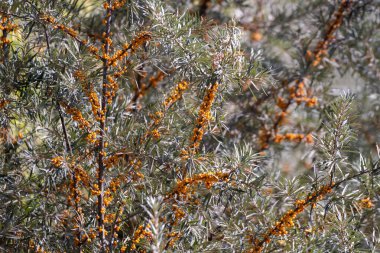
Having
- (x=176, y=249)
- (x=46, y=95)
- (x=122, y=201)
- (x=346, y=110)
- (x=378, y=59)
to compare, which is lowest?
(x=378, y=59)

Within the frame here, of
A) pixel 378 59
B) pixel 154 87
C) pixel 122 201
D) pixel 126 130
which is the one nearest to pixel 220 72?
pixel 126 130

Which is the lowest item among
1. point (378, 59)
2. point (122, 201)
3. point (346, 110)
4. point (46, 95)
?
point (378, 59)

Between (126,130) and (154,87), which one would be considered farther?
(154,87)

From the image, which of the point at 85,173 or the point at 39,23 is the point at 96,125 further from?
the point at 39,23

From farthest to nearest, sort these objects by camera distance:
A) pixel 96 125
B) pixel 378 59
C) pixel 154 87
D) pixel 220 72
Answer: pixel 378 59 → pixel 154 87 → pixel 96 125 → pixel 220 72

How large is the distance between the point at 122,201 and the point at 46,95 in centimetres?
42

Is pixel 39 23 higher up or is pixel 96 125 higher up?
pixel 39 23

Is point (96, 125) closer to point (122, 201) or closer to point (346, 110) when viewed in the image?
point (122, 201)

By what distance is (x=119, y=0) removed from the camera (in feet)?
6.66

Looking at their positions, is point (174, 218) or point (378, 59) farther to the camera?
point (378, 59)

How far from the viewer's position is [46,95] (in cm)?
202

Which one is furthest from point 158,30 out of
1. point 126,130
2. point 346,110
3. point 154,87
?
point 154,87

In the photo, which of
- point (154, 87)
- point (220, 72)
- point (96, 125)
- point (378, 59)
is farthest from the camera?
point (378, 59)

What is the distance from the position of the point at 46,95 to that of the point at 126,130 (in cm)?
28
